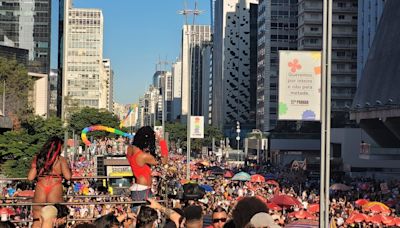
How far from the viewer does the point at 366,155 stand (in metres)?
68.0

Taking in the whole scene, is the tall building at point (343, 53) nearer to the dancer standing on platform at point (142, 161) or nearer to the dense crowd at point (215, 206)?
the dense crowd at point (215, 206)

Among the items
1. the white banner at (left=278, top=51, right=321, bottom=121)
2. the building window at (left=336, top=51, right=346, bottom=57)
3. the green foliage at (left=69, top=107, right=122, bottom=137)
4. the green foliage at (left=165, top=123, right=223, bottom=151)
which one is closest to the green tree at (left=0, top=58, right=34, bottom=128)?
the green foliage at (left=69, top=107, right=122, bottom=137)

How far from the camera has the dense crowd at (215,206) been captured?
691 centimetres

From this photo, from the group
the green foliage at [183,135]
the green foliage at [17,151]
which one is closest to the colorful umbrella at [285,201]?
the green foliage at [17,151]

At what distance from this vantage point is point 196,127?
39.8 m

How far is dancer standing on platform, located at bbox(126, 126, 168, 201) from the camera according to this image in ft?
28.7

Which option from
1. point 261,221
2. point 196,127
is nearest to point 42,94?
point 196,127

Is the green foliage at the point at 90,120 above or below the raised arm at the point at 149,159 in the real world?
below

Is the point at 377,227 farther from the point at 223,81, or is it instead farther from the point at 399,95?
the point at 223,81

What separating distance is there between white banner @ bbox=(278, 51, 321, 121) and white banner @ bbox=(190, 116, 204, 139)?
27.0m

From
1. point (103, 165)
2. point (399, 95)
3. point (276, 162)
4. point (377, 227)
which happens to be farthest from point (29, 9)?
point (377, 227)

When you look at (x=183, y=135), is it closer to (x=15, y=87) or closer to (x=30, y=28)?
(x=30, y=28)

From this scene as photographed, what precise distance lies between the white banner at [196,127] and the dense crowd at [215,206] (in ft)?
12.2

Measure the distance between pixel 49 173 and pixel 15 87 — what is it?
256ft
